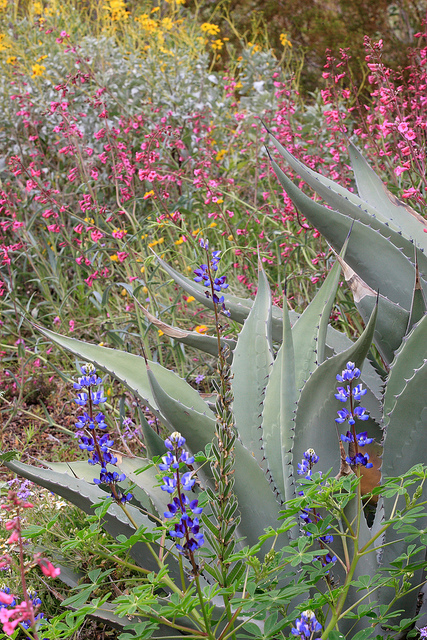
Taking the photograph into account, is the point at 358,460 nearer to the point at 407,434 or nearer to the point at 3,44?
the point at 407,434

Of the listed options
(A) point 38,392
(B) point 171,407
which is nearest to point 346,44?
(A) point 38,392

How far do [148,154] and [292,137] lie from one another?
2.33ft

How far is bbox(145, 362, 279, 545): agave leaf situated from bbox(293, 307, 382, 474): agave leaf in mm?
110

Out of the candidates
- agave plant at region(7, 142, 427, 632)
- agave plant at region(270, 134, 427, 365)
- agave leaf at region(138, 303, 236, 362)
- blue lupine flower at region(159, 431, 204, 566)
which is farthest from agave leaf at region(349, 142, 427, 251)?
blue lupine flower at region(159, 431, 204, 566)

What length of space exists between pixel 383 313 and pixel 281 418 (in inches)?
16.2

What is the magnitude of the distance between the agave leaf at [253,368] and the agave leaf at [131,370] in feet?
0.38

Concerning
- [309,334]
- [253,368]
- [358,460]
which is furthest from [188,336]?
[358,460]

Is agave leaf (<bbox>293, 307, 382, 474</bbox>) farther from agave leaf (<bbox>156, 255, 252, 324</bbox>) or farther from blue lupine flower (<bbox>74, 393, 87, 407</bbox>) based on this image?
agave leaf (<bbox>156, 255, 252, 324</bbox>)

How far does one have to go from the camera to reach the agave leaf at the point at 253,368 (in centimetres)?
165

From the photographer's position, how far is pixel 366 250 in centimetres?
175

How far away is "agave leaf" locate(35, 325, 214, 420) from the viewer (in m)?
1.72

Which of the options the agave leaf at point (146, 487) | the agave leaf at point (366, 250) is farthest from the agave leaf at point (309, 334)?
the agave leaf at point (146, 487)

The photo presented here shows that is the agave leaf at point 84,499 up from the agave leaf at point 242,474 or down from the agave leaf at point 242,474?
down

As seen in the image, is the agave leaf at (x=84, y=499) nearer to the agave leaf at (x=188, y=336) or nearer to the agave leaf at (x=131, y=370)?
the agave leaf at (x=131, y=370)
